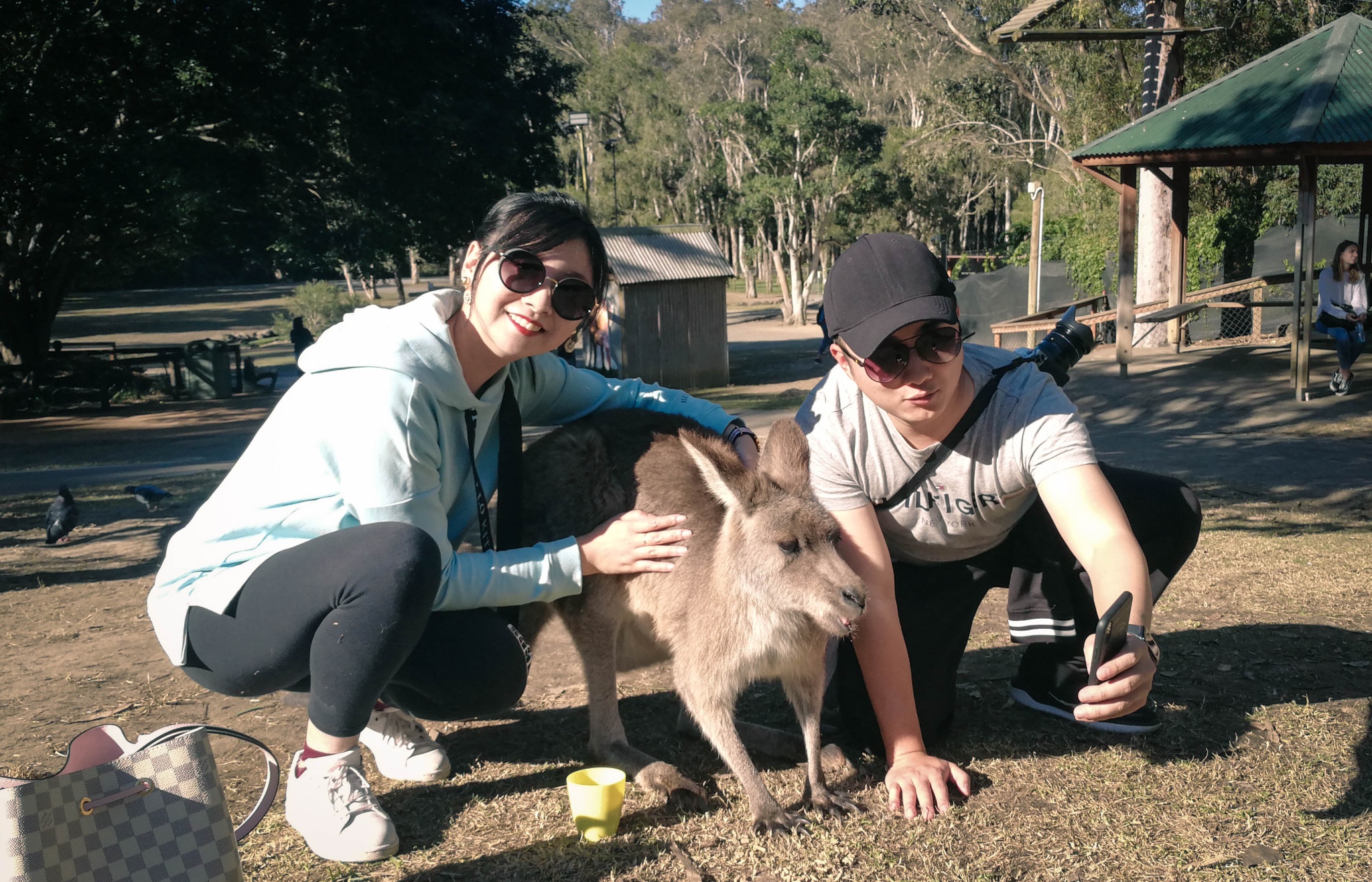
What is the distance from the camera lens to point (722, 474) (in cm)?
275

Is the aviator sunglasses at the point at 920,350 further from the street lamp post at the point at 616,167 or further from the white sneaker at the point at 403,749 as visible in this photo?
the street lamp post at the point at 616,167

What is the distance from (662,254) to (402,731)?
554 inches

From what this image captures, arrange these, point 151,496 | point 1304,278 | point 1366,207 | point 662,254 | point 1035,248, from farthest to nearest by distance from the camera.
Answer: point 662,254
point 1035,248
point 1366,207
point 1304,278
point 151,496

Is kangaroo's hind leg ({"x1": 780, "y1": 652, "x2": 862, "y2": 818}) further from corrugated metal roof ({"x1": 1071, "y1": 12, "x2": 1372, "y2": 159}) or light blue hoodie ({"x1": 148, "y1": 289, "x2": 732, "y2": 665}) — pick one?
corrugated metal roof ({"x1": 1071, "y1": 12, "x2": 1372, "y2": 159})

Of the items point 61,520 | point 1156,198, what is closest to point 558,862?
point 61,520

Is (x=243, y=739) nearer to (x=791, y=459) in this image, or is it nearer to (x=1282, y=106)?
(x=791, y=459)

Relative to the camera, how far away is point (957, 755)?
290 centimetres

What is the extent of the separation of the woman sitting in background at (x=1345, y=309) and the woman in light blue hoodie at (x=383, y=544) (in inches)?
371

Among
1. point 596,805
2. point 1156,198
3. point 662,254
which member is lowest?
point 596,805

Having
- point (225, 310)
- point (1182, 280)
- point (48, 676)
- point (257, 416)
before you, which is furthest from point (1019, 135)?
point (48, 676)

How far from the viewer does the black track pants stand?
295 centimetres

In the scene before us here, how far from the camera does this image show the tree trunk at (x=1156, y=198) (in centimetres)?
1414

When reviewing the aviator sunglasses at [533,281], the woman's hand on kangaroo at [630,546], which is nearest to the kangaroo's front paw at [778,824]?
the woman's hand on kangaroo at [630,546]

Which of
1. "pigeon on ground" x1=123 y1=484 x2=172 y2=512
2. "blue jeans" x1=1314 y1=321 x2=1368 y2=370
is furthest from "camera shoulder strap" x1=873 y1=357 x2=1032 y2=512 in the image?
"blue jeans" x1=1314 y1=321 x2=1368 y2=370
